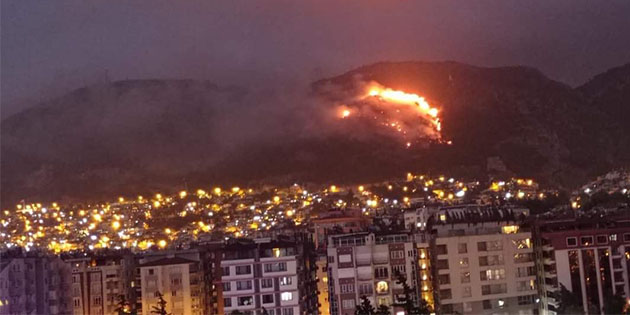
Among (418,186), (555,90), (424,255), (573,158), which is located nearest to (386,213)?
(418,186)

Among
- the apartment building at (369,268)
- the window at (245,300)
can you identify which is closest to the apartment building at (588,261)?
the apartment building at (369,268)

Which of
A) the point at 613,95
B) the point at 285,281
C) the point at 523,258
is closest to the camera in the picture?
the point at 523,258

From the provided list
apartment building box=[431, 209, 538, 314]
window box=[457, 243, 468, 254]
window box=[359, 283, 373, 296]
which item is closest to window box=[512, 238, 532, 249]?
apartment building box=[431, 209, 538, 314]

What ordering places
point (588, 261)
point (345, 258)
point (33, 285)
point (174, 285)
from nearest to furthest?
point (33, 285) → point (588, 261) → point (345, 258) → point (174, 285)

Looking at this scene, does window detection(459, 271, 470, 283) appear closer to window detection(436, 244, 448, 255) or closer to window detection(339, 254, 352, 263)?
window detection(436, 244, 448, 255)

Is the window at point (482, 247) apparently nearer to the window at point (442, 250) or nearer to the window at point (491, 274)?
the window at point (491, 274)

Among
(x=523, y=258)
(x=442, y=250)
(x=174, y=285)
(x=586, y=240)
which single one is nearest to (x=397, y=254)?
(x=442, y=250)

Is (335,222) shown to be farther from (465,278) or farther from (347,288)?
(465,278)

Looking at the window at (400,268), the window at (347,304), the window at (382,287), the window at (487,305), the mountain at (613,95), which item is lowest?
the window at (487,305)
